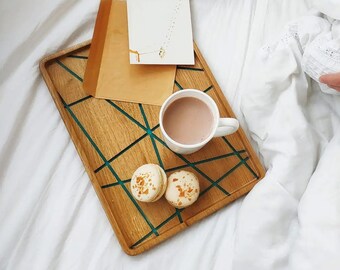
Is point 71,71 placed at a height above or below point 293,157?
above

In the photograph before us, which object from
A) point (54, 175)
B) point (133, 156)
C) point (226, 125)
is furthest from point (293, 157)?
point (54, 175)

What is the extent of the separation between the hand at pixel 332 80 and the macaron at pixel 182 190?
0.21 metres

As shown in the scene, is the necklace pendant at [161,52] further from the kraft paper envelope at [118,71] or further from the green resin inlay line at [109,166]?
the green resin inlay line at [109,166]

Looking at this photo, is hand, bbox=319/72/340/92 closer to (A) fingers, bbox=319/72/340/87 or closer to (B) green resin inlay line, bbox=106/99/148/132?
(A) fingers, bbox=319/72/340/87

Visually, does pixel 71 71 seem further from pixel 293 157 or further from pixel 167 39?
pixel 293 157

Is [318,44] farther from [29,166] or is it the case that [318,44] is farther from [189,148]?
[29,166]

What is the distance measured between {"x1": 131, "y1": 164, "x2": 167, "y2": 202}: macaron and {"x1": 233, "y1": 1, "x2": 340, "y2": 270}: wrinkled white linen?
12 cm

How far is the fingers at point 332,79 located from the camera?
0.46 m

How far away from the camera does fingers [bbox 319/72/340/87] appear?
46cm

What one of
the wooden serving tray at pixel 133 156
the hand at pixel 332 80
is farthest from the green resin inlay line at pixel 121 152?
the hand at pixel 332 80

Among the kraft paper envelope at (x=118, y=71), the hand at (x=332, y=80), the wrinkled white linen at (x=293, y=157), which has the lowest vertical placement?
the wrinkled white linen at (x=293, y=157)

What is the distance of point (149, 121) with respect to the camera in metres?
0.51

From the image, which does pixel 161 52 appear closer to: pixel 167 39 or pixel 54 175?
pixel 167 39

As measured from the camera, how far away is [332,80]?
1.52 feet
